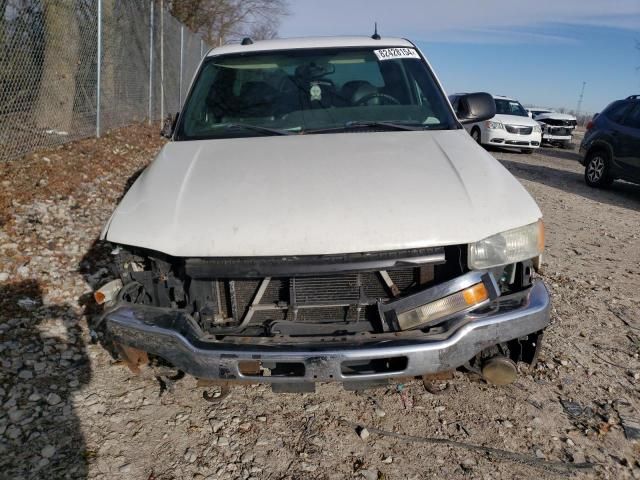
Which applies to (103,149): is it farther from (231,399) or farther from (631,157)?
(631,157)

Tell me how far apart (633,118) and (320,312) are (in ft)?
30.1

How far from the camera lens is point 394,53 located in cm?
391

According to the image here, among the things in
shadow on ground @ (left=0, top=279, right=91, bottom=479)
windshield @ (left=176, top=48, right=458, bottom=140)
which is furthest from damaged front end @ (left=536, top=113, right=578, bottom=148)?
shadow on ground @ (left=0, top=279, right=91, bottom=479)

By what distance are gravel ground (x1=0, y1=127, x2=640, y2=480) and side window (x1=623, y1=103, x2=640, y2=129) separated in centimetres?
629

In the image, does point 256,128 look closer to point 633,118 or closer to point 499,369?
point 499,369

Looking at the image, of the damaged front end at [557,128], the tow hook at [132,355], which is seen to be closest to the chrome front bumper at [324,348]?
the tow hook at [132,355]

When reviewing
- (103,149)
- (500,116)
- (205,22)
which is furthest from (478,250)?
(205,22)

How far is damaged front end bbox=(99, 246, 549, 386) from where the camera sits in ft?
7.25

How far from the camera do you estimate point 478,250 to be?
2.35 m

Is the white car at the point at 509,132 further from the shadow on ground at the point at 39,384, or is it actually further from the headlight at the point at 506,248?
the shadow on ground at the point at 39,384

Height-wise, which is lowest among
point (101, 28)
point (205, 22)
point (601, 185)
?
point (601, 185)

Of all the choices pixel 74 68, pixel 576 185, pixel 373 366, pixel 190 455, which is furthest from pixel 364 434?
pixel 576 185

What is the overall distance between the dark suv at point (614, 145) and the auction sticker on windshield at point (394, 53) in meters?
6.73

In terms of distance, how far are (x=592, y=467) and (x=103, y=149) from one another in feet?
26.5
